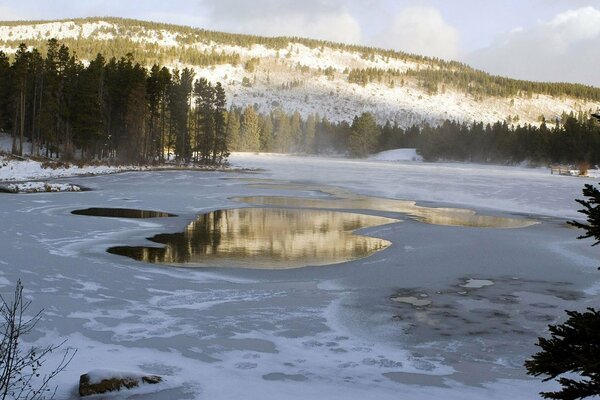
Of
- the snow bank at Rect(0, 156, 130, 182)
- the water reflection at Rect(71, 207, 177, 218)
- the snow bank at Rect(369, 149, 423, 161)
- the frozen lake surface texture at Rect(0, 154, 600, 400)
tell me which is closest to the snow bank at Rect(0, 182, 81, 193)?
the snow bank at Rect(0, 156, 130, 182)

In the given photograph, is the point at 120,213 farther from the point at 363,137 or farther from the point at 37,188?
the point at 363,137

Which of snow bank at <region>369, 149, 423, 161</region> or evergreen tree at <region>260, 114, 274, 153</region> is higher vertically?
evergreen tree at <region>260, 114, 274, 153</region>

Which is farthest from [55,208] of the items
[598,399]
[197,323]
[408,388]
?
[598,399]

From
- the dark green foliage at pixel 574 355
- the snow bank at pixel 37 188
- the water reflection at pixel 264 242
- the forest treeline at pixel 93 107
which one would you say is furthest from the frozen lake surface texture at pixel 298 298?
the forest treeline at pixel 93 107

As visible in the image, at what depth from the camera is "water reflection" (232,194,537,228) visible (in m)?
25.0

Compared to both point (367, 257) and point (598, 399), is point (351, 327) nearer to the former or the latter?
point (598, 399)

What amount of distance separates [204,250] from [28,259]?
4.71 m

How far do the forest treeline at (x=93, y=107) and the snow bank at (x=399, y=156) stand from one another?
56211 millimetres

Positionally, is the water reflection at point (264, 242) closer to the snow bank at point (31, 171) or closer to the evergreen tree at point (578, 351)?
the evergreen tree at point (578, 351)

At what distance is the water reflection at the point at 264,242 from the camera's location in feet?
50.2

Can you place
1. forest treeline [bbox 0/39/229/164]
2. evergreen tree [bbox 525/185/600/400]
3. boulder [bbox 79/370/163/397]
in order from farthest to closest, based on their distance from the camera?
forest treeline [bbox 0/39/229/164] → boulder [bbox 79/370/163/397] → evergreen tree [bbox 525/185/600/400]

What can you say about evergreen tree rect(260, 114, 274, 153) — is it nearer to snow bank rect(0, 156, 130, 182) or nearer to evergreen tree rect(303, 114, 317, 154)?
evergreen tree rect(303, 114, 317, 154)

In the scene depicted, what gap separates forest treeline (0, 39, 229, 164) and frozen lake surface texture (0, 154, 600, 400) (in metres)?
39.0

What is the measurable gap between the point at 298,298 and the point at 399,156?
405 feet
